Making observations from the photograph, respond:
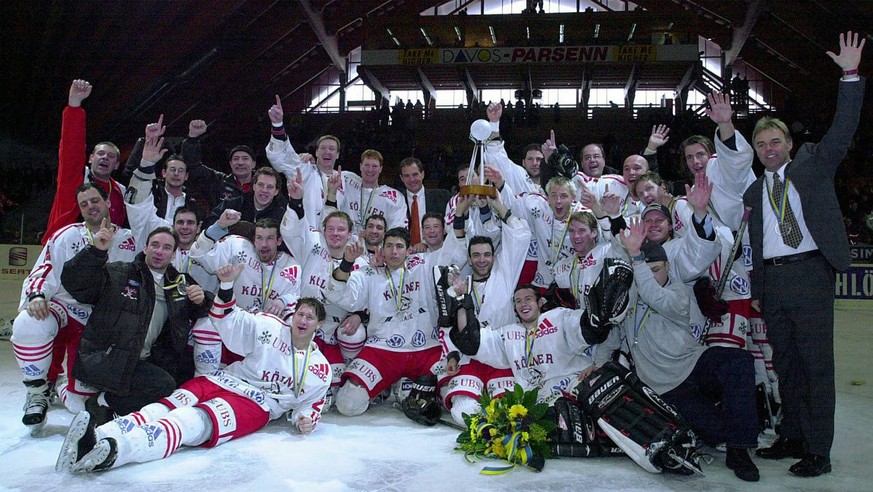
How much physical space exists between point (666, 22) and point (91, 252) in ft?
83.2

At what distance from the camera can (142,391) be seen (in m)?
4.44

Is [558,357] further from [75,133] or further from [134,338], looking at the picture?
[75,133]

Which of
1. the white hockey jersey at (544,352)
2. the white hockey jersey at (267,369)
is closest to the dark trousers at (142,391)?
the white hockey jersey at (267,369)

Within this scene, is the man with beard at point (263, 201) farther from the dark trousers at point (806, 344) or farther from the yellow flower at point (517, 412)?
the dark trousers at point (806, 344)

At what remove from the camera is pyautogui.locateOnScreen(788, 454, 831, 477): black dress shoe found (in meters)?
3.78

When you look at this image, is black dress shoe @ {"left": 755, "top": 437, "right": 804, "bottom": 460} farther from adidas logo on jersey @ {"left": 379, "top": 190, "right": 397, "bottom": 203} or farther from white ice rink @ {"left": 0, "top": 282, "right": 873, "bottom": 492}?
adidas logo on jersey @ {"left": 379, "top": 190, "right": 397, "bottom": 203}

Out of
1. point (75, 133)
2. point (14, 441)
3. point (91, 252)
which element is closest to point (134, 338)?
point (91, 252)

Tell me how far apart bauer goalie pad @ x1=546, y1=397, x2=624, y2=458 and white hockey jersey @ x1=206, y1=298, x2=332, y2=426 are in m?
1.70

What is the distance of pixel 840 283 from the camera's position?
12.4 meters

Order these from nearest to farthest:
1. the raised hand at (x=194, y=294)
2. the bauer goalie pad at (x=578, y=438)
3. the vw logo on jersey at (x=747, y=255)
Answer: the bauer goalie pad at (x=578, y=438)
the raised hand at (x=194, y=294)
the vw logo on jersey at (x=747, y=255)

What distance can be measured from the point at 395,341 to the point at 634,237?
224 centimetres

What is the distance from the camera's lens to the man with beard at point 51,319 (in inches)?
182

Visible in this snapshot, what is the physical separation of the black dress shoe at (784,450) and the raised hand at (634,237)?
148cm

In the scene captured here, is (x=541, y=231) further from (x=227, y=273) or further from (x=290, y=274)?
(x=227, y=273)
